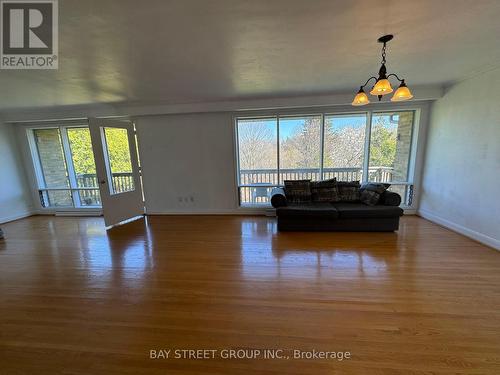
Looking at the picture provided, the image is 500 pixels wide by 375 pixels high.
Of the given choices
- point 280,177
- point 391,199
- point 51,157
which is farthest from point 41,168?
point 391,199

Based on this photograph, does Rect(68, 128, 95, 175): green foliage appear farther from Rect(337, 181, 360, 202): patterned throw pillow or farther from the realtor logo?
Rect(337, 181, 360, 202): patterned throw pillow

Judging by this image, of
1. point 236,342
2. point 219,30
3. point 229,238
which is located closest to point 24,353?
point 236,342

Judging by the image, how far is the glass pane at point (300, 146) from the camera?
4.33m

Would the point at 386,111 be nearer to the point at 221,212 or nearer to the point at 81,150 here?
the point at 221,212

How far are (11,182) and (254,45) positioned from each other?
649 centimetres

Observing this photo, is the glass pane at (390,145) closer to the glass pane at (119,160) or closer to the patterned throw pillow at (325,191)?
the patterned throw pillow at (325,191)

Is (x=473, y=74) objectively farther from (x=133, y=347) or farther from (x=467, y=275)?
(x=133, y=347)

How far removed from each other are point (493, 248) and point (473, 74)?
253 centimetres

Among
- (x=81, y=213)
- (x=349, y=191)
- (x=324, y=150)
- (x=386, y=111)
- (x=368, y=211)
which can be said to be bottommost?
(x=81, y=213)

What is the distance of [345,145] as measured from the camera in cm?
428

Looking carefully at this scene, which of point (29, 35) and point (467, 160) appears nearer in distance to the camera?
point (29, 35)

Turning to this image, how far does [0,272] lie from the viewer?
2.50 m

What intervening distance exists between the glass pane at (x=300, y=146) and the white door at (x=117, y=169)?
3364 millimetres

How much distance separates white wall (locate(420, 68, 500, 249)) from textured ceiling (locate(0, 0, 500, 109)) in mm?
383
